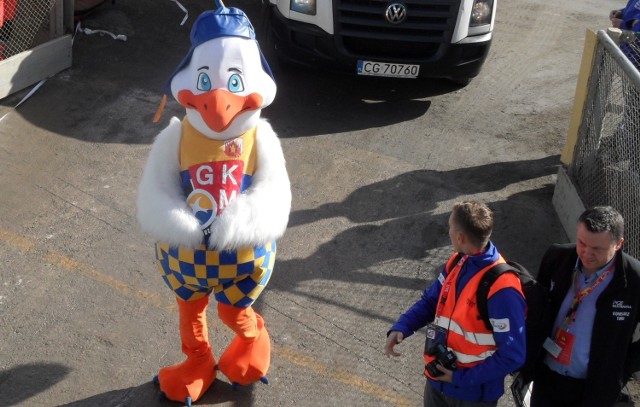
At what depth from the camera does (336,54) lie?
7727 mm

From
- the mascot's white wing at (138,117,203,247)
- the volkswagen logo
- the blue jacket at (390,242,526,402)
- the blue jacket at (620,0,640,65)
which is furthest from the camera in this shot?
the volkswagen logo

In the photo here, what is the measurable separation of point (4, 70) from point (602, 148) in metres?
5.23

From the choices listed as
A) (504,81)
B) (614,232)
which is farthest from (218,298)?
(504,81)

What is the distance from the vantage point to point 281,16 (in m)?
7.85

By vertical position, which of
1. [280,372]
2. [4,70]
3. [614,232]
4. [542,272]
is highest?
[614,232]

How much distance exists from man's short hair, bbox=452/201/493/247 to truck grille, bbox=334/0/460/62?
4444 millimetres

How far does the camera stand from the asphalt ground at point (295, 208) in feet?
16.5

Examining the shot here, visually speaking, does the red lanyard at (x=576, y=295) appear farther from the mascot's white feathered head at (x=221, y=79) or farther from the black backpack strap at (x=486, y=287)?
the mascot's white feathered head at (x=221, y=79)

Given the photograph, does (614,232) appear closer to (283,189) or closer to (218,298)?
(283,189)

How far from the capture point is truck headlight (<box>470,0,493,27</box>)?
7.81m

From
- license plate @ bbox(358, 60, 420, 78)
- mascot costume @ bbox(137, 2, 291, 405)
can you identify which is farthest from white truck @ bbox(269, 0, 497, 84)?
mascot costume @ bbox(137, 2, 291, 405)

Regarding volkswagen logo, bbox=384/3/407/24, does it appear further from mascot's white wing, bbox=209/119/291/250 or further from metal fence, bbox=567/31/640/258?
mascot's white wing, bbox=209/119/291/250

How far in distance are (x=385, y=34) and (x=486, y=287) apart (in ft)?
15.3

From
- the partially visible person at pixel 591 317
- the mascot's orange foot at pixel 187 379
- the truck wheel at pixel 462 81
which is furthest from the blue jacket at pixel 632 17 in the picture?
the mascot's orange foot at pixel 187 379
